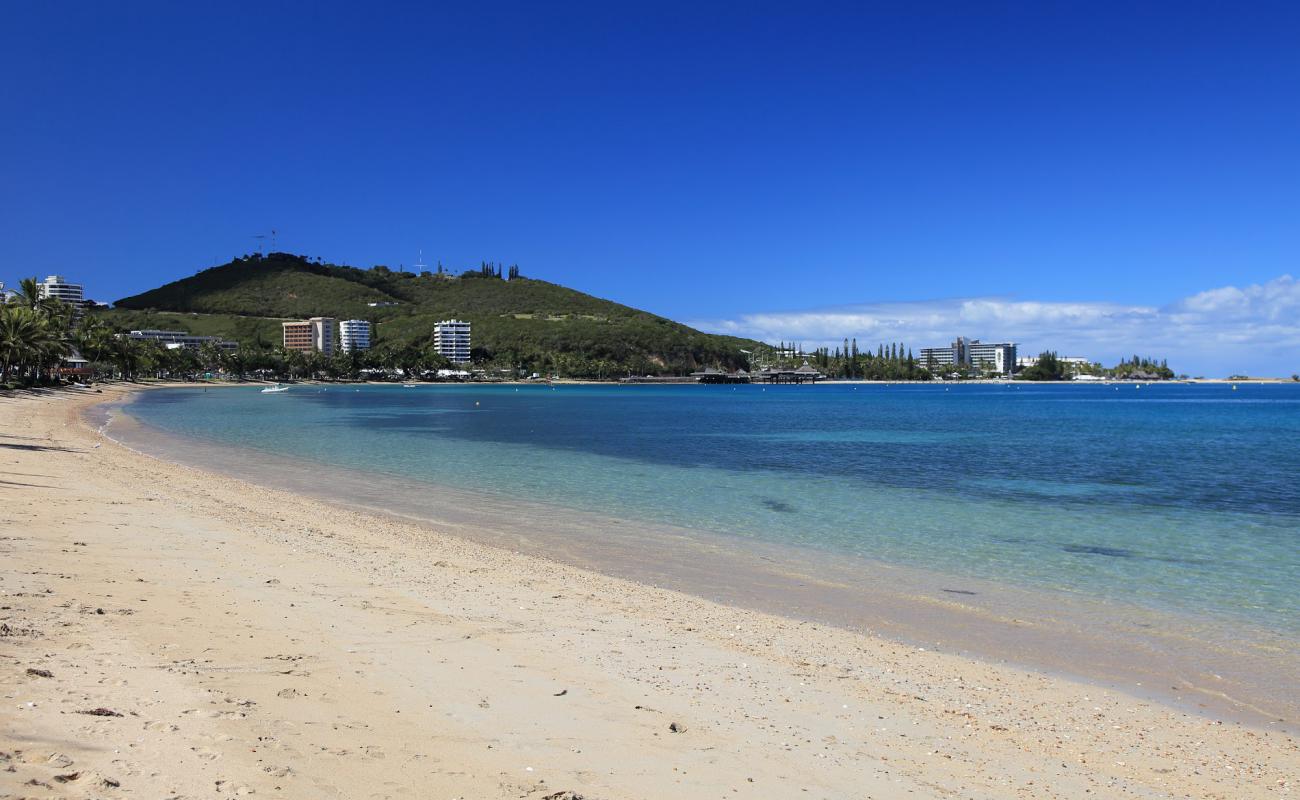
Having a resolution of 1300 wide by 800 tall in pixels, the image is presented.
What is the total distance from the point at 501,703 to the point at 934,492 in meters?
19.2

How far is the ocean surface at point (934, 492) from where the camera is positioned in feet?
41.6

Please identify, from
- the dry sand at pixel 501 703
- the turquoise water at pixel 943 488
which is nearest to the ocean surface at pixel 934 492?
the turquoise water at pixel 943 488

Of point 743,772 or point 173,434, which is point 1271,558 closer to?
point 743,772

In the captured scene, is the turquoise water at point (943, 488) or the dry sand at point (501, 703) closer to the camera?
the dry sand at point (501, 703)

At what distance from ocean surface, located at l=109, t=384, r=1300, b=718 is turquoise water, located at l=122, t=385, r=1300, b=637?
0.24ft

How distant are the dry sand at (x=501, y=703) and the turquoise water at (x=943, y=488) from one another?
17.0 feet

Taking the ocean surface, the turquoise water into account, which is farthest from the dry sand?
the turquoise water

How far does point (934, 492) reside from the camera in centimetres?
2286

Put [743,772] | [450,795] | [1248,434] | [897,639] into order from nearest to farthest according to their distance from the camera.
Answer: [450,795]
[743,772]
[897,639]
[1248,434]

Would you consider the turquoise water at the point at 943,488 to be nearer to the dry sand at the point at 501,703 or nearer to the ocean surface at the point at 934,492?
the ocean surface at the point at 934,492

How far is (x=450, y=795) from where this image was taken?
4.39 m

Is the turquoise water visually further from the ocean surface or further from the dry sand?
the dry sand

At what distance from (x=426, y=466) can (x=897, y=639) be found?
874 inches

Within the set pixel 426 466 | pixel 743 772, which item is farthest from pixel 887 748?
pixel 426 466
